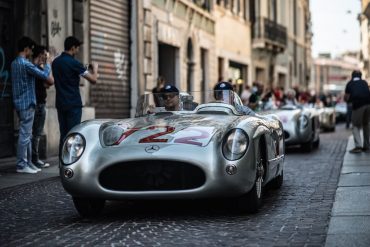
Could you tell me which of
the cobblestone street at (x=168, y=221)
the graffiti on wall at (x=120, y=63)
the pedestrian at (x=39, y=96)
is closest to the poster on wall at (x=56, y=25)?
the pedestrian at (x=39, y=96)

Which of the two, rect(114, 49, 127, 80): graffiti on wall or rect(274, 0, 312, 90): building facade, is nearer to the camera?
rect(114, 49, 127, 80): graffiti on wall

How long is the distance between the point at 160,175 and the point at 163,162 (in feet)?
0.36

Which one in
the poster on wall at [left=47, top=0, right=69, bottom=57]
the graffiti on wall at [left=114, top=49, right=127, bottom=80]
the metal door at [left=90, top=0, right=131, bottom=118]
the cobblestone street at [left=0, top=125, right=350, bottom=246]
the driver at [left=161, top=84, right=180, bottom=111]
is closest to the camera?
the cobblestone street at [left=0, top=125, right=350, bottom=246]

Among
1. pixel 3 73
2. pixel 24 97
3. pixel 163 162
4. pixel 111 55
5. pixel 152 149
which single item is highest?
pixel 111 55

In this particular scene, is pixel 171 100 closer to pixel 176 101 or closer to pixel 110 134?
pixel 176 101

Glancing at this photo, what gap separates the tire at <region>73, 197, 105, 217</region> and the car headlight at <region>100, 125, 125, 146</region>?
0.52 m

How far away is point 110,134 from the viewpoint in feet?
22.2

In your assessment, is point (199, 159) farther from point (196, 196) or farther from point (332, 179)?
point (332, 179)

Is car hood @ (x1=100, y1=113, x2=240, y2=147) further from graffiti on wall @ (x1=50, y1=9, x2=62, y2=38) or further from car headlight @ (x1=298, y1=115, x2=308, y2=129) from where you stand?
car headlight @ (x1=298, y1=115, x2=308, y2=129)

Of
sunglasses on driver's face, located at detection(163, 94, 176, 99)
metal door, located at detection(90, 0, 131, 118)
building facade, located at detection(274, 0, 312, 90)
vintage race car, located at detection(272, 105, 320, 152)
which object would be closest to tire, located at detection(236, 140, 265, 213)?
sunglasses on driver's face, located at detection(163, 94, 176, 99)

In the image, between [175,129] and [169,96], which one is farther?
[169,96]

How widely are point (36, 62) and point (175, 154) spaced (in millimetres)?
5303

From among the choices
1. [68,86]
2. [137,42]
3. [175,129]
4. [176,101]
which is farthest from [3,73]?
[137,42]

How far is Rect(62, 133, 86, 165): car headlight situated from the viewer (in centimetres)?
655
